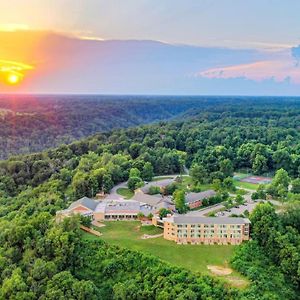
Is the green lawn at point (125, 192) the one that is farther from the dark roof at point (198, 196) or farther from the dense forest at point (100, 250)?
the dark roof at point (198, 196)

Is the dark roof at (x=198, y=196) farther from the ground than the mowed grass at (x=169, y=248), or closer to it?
farther from the ground

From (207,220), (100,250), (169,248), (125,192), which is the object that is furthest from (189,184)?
(100,250)

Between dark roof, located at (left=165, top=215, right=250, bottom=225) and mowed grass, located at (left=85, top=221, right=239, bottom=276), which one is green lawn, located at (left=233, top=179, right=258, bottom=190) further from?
mowed grass, located at (left=85, top=221, right=239, bottom=276)

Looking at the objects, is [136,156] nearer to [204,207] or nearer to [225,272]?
[204,207]

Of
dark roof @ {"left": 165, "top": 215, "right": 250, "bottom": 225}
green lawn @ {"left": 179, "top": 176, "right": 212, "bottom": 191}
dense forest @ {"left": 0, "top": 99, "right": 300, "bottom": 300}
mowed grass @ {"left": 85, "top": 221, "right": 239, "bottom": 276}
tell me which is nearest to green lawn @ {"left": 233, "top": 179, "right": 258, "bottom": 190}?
dense forest @ {"left": 0, "top": 99, "right": 300, "bottom": 300}

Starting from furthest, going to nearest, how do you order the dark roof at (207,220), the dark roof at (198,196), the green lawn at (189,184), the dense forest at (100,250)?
the green lawn at (189,184) → the dark roof at (198,196) → the dark roof at (207,220) → the dense forest at (100,250)

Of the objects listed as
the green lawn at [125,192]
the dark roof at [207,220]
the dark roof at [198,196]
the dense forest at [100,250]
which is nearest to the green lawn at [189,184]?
the dense forest at [100,250]

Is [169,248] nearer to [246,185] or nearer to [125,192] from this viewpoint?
[125,192]
